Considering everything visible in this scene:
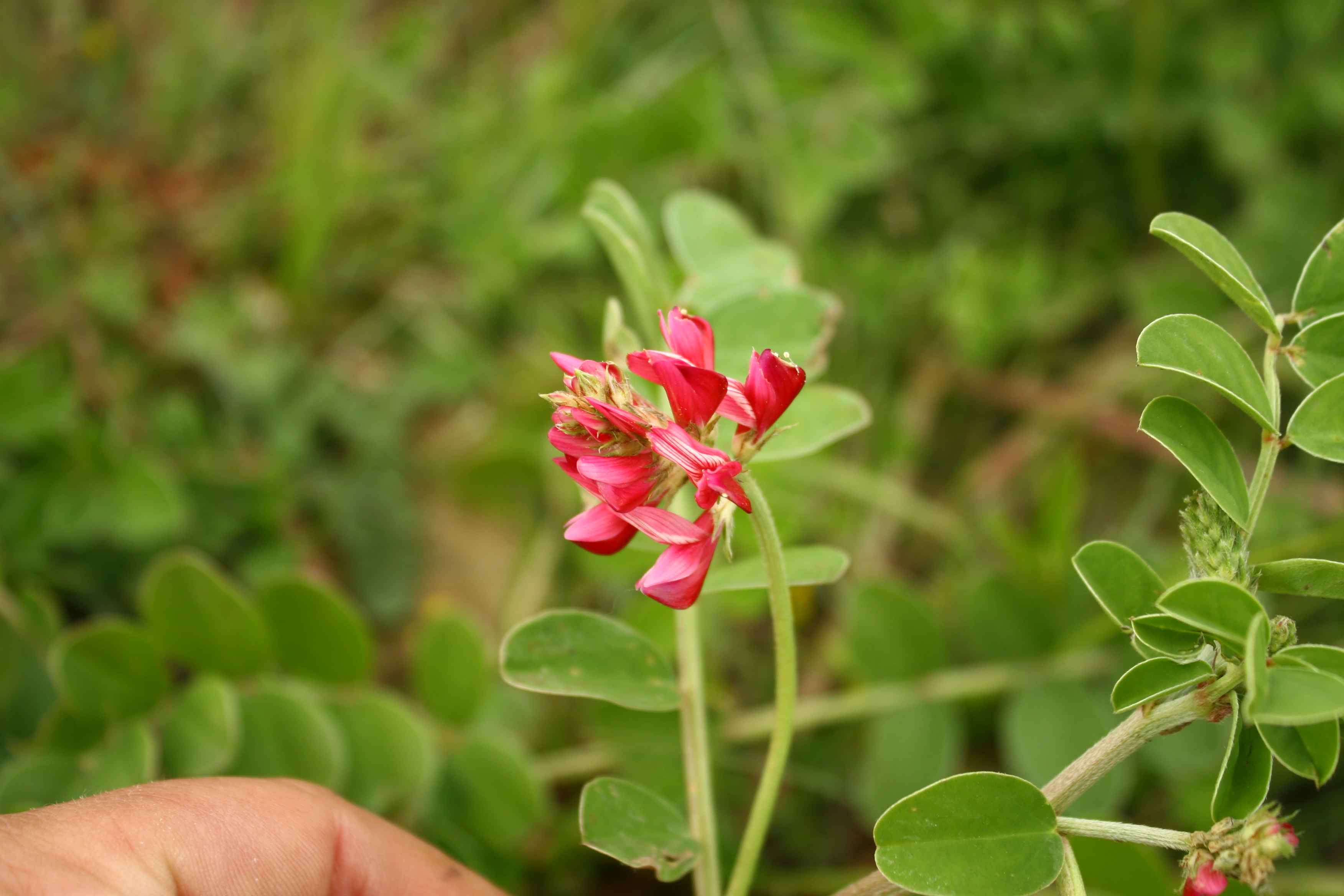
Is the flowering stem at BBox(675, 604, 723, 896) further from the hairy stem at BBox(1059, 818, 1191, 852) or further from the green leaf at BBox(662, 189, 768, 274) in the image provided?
the green leaf at BBox(662, 189, 768, 274)

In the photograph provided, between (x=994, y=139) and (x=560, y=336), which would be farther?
(x=994, y=139)

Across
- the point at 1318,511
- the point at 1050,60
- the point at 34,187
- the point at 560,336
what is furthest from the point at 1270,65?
the point at 34,187

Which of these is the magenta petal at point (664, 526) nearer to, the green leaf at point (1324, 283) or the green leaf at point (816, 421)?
the green leaf at point (816, 421)

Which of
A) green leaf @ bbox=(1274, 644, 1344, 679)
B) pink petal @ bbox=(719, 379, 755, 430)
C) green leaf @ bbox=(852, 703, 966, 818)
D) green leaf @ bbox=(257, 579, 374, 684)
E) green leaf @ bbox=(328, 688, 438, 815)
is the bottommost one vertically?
green leaf @ bbox=(852, 703, 966, 818)

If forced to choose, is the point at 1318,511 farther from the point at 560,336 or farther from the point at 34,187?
the point at 34,187

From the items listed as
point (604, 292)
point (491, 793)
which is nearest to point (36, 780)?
point (491, 793)

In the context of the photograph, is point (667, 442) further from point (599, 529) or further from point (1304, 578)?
point (1304, 578)

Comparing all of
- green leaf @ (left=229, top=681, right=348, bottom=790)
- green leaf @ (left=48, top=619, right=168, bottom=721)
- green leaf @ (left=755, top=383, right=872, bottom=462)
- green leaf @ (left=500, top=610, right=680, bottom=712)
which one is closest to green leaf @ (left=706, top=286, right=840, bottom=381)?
green leaf @ (left=755, top=383, right=872, bottom=462)
